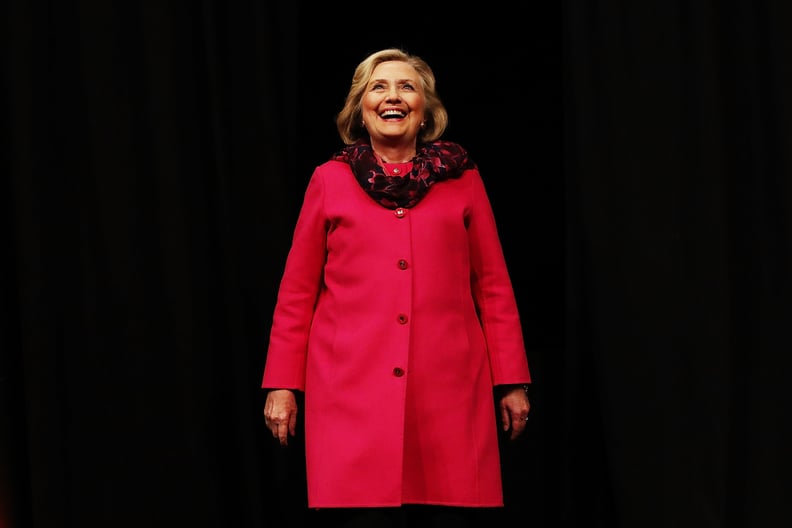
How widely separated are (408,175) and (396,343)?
408 millimetres

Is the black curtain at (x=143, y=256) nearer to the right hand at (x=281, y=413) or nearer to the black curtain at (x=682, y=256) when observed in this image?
the right hand at (x=281, y=413)

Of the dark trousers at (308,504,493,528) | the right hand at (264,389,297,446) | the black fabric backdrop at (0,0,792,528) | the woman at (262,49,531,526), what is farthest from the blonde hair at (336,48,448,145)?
the dark trousers at (308,504,493,528)

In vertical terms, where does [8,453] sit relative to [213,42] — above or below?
below

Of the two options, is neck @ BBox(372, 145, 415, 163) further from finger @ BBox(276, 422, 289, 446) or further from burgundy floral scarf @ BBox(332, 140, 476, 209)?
finger @ BBox(276, 422, 289, 446)

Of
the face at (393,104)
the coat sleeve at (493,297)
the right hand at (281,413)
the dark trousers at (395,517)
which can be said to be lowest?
the dark trousers at (395,517)

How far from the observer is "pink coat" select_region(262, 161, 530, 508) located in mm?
2447

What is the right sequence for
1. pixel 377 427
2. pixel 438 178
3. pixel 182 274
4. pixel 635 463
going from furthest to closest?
pixel 182 274
pixel 635 463
pixel 438 178
pixel 377 427

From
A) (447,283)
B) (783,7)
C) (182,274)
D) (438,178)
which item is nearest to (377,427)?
(447,283)

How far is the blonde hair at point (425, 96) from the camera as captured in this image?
2748 millimetres

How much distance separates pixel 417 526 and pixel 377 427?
30 centimetres

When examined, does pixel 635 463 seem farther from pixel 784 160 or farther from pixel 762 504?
pixel 784 160

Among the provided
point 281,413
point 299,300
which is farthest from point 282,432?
point 299,300

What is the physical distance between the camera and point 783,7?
2.90 metres

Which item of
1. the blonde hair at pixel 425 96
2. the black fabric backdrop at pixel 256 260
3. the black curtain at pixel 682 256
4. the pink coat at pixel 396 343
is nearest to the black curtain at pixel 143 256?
the black fabric backdrop at pixel 256 260
